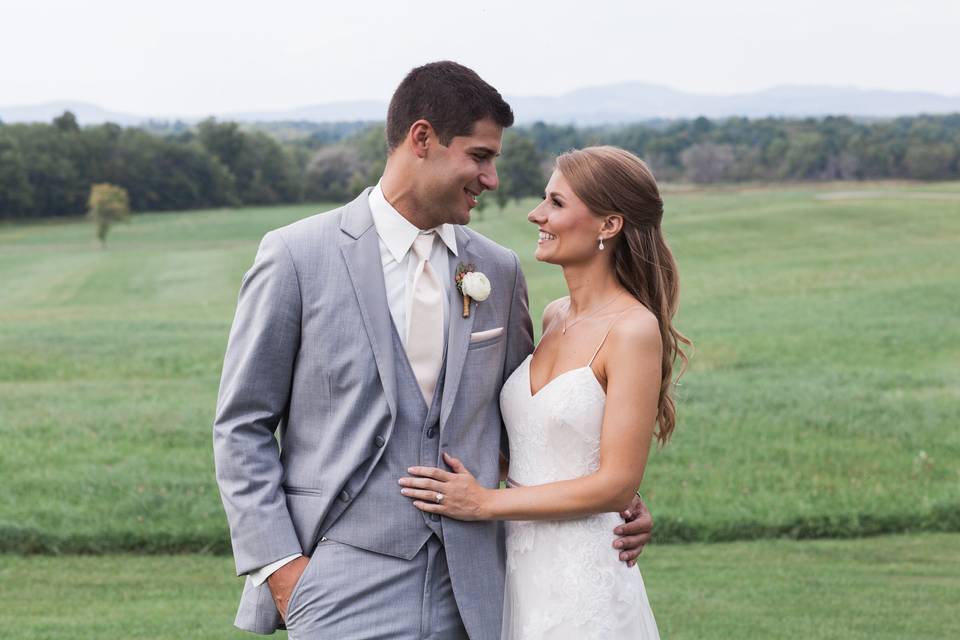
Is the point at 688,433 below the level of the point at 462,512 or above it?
below

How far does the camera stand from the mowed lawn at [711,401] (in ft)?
30.6

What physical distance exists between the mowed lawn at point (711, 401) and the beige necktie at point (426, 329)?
19.5 ft

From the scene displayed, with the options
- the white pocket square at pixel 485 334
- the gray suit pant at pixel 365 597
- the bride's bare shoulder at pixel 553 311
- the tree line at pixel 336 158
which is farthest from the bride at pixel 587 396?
the tree line at pixel 336 158

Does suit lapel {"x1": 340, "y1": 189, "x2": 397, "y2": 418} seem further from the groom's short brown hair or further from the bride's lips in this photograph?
the bride's lips

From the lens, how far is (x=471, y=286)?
11.3 ft

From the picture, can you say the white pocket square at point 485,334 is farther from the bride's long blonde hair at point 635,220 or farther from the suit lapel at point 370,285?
the bride's long blonde hair at point 635,220

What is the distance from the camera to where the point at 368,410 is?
3305 millimetres

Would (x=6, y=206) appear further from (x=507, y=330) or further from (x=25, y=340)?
(x=507, y=330)

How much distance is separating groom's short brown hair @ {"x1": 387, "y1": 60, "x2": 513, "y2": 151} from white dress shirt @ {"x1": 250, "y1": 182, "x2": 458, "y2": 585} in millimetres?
231

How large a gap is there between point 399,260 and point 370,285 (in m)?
0.14

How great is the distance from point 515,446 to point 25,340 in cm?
1721

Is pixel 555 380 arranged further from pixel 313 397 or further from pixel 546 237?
pixel 313 397

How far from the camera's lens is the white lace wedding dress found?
12.2 feet

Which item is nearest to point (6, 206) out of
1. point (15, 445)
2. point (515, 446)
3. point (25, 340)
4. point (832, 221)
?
point (832, 221)
